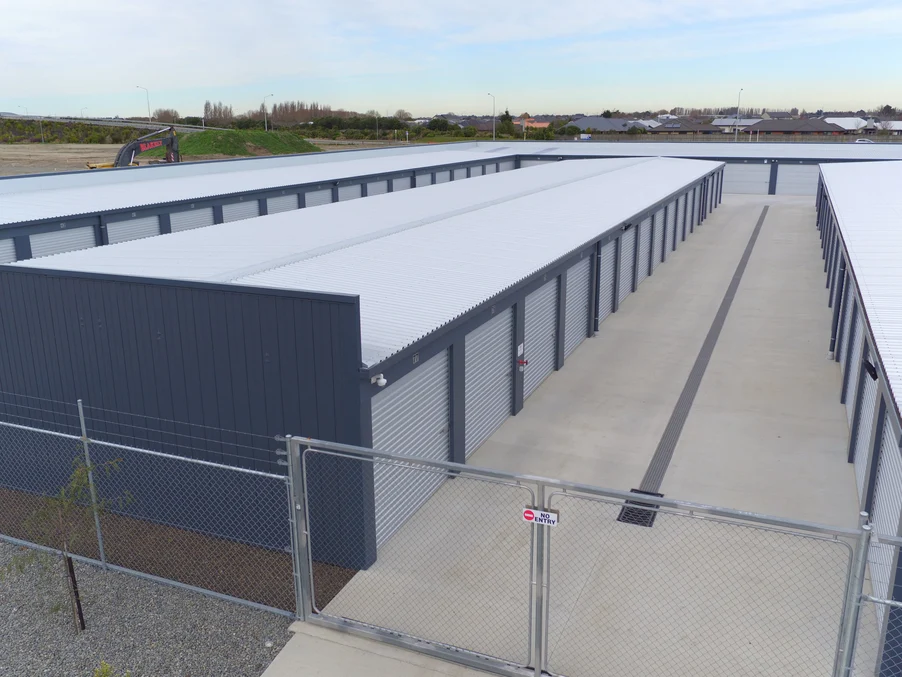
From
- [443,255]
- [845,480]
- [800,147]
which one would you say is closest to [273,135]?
[800,147]

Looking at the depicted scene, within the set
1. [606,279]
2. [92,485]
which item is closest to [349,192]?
[606,279]

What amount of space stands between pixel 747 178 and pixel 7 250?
1689 inches

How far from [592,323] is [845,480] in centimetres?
809

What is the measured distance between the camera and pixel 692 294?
22750 mm

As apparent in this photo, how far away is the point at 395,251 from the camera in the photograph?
14.0 meters

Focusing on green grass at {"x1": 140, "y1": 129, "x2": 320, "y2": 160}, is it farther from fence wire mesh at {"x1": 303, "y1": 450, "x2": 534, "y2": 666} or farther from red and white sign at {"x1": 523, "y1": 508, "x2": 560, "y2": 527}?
red and white sign at {"x1": 523, "y1": 508, "x2": 560, "y2": 527}

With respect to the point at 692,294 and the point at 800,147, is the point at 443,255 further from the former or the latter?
the point at 800,147

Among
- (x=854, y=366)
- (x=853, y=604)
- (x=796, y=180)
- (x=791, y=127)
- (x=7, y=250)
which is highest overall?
(x=791, y=127)

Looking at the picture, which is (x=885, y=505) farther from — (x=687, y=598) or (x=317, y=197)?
(x=317, y=197)

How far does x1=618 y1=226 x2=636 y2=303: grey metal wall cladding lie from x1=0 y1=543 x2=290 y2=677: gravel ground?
51.1ft

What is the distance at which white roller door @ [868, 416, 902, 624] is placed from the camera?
7629 millimetres

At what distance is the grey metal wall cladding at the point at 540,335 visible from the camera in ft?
46.3

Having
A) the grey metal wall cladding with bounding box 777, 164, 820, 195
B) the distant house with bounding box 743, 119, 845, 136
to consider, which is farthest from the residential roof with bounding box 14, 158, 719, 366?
the distant house with bounding box 743, 119, 845, 136

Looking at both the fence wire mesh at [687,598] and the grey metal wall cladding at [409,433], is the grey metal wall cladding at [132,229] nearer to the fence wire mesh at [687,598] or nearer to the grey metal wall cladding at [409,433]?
the grey metal wall cladding at [409,433]
